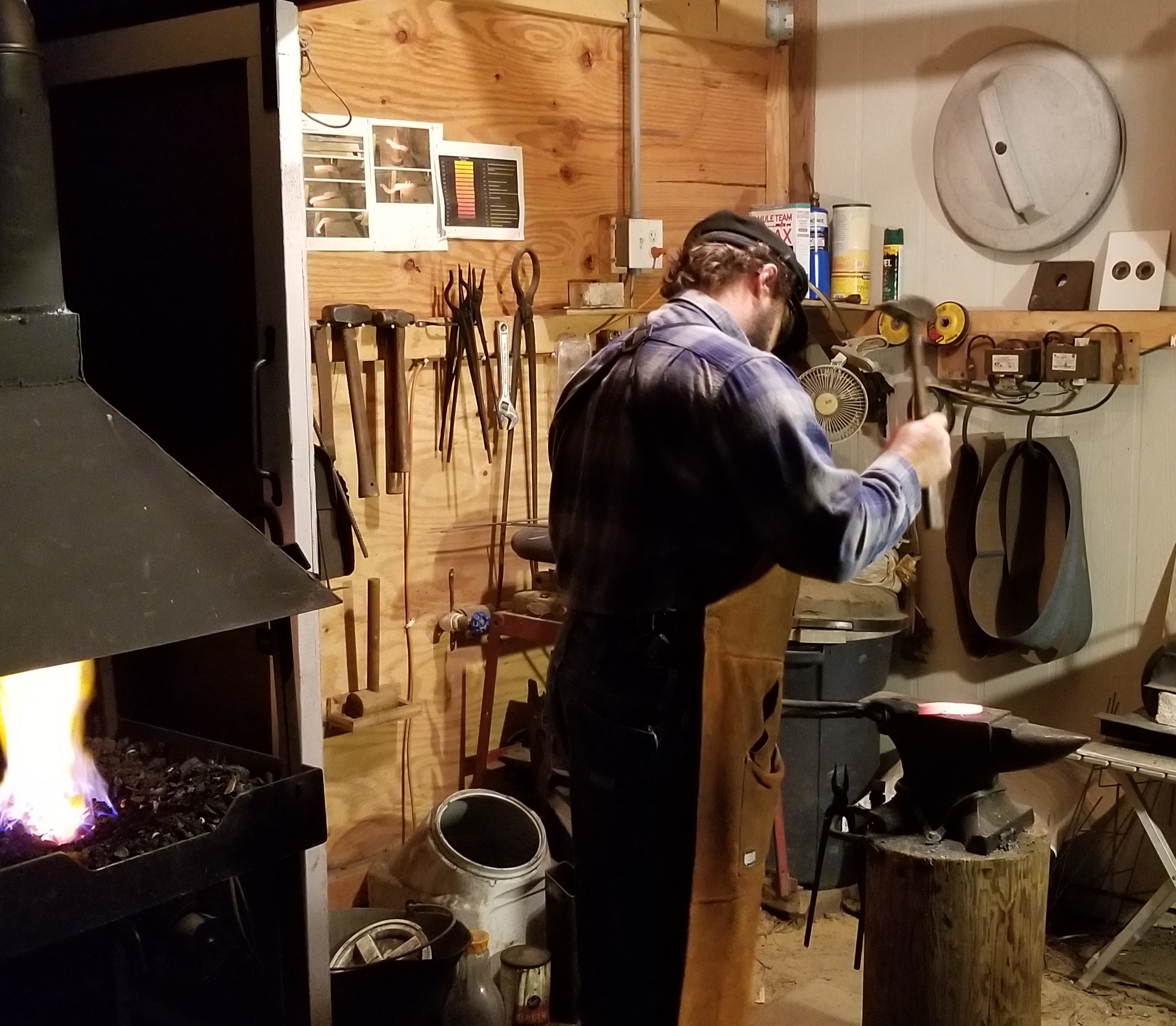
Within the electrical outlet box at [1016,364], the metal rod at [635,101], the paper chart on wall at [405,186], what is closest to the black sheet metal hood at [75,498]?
the paper chart on wall at [405,186]

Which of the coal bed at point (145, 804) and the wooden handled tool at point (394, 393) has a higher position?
the wooden handled tool at point (394, 393)

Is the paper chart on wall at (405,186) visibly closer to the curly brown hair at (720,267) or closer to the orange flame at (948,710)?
the curly brown hair at (720,267)

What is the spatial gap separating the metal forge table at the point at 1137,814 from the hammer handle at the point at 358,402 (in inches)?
63.0

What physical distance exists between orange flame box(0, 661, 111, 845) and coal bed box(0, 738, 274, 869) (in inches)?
1.4

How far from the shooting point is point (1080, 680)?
3.27 meters

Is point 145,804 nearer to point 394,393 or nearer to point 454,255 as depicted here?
point 394,393

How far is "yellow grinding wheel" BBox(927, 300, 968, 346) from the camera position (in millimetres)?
3314

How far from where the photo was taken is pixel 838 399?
Result: 130 inches

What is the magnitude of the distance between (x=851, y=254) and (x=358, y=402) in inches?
57.4

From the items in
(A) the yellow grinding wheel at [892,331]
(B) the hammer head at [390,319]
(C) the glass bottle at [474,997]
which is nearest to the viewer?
(C) the glass bottle at [474,997]

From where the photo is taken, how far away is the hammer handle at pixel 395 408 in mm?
2859

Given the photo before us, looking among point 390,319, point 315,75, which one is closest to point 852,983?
point 390,319

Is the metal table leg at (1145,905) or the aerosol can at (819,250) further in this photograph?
the aerosol can at (819,250)

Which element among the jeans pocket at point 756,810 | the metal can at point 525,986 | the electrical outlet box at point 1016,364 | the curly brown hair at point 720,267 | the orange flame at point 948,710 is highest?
the curly brown hair at point 720,267
